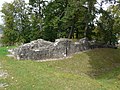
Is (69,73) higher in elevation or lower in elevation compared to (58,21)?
lower

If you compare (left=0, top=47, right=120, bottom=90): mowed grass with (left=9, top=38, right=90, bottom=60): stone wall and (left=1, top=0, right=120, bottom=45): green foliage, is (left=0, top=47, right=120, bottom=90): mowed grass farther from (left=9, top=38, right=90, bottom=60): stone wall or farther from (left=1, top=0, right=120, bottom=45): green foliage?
(left=1, top=0, right=120, bottom=45): green foliage

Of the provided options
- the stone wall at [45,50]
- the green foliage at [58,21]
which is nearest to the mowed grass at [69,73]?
the stone wall at [45,50]

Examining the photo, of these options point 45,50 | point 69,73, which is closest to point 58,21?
point 45,50

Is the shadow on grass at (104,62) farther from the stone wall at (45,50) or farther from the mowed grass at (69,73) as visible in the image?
the stone wall at (45,50)

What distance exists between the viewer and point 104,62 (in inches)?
956

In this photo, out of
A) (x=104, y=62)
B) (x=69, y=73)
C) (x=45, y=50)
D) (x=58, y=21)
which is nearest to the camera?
(x=69, y=73)

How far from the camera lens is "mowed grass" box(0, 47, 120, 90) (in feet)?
46.6

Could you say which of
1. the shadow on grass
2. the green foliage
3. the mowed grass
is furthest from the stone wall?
the green foliage

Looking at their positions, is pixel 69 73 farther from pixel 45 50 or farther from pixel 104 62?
pixel 104 62

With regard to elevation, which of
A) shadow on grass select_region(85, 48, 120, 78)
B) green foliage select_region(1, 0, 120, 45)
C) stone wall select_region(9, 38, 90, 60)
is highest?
green foliage select_region(1, 0, 120, 45)

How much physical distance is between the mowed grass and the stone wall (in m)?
0.95

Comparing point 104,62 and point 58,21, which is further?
point 58,21

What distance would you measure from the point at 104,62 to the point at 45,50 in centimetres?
554

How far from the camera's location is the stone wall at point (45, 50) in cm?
2223
